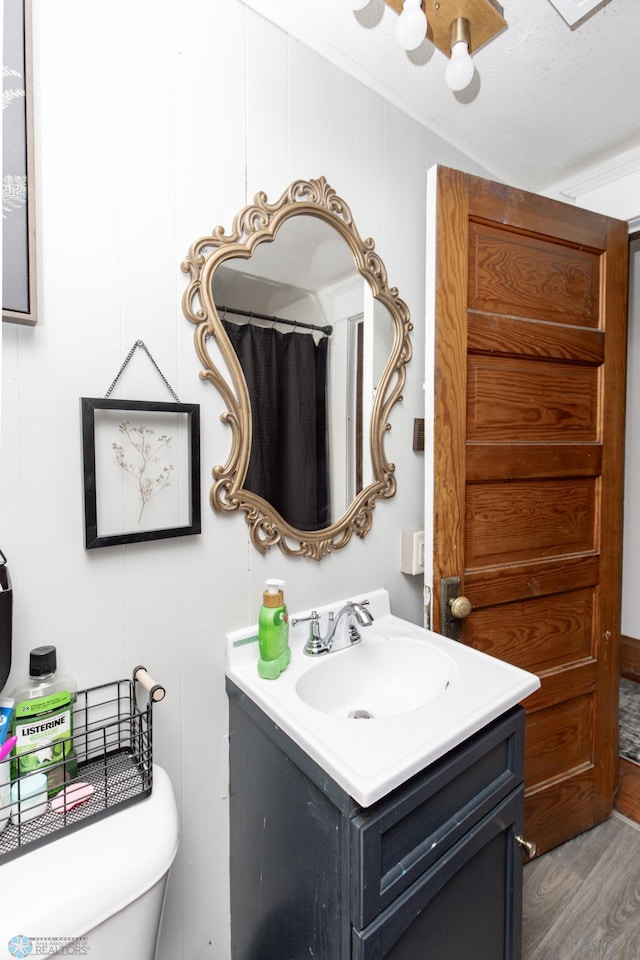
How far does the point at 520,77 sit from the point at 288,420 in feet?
3.73

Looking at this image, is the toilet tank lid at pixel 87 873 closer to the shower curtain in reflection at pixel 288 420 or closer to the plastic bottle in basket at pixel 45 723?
the plastic bottle in basket at pixel 45 723

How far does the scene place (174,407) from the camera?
0.92m

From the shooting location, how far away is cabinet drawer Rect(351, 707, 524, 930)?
69cm

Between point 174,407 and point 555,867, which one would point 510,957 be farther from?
point 174,407

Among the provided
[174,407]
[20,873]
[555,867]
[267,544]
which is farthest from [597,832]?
[174,407]

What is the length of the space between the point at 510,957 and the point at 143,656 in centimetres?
104

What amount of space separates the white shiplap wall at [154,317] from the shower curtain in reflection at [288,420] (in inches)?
3.9

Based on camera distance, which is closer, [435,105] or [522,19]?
[522,19]

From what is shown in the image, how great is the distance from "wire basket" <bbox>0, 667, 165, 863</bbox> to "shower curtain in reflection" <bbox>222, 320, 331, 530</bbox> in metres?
0.49

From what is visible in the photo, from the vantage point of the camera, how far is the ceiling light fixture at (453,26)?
3.28 feet

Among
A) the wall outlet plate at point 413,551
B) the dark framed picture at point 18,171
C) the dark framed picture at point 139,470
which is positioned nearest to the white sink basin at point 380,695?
the wall outlet plate at point 413,551

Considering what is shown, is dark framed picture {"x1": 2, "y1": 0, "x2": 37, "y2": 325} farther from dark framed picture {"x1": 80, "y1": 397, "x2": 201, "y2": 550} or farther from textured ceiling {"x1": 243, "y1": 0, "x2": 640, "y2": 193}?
textured ceiling {"x1": 243, "y1": 0, "x2": 640, "y2": 193}

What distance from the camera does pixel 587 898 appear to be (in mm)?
1389

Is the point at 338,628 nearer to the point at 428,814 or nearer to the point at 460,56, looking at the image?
the point at 428,814
